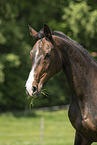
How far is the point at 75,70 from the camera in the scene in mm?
3465

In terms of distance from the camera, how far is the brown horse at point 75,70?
10.8 ft

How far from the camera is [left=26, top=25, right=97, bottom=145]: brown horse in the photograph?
10.8 ft

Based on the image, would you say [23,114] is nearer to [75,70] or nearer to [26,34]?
[26,34]

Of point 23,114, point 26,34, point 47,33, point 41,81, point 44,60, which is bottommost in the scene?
point 23,114

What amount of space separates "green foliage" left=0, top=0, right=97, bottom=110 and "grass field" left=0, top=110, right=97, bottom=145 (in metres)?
1.80

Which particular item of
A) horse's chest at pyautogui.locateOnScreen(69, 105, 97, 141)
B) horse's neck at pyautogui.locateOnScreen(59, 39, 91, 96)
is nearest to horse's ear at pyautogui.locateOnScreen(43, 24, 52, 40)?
horse's neck at pyautogui.locateOnScreen(59, 39, 91, 96)

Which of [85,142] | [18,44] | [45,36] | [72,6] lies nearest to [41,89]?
[45,36]

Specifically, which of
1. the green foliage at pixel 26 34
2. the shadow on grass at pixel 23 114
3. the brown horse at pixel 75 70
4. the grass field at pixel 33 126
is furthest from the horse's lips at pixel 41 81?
the shadow on grass at pixel 23 114

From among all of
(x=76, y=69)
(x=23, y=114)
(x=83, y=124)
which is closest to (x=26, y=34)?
(x=23, y=114)

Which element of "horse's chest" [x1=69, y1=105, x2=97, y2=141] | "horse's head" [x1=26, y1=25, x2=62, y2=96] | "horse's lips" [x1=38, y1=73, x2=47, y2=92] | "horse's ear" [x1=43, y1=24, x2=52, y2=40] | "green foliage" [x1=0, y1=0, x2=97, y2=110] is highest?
"horse's ear" [x1=43, y1=24, x2=52, y2=40]

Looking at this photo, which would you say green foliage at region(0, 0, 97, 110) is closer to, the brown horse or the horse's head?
the brown horse

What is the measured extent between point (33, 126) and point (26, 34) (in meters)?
10.5

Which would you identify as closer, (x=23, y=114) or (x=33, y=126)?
(x=33, y=126)

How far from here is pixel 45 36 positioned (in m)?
3.32
